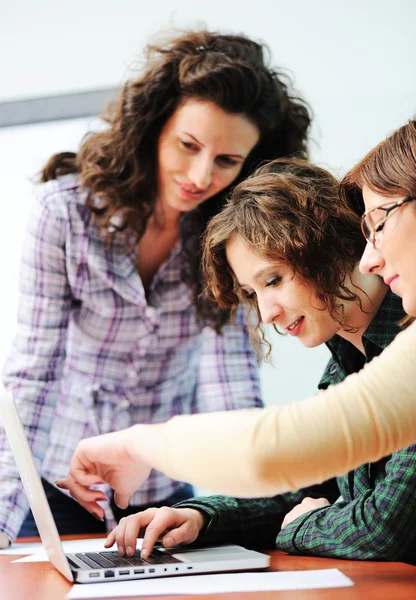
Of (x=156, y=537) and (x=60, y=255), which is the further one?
(x=60, y=255)

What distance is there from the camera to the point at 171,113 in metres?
1.75

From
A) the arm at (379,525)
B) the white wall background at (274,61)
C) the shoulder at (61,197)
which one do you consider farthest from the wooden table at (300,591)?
the white wall background at (274,61)

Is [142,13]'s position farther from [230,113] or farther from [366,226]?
[366,226]

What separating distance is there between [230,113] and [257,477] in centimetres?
113

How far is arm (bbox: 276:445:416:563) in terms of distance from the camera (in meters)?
1.01

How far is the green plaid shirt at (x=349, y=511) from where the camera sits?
1.02 metres

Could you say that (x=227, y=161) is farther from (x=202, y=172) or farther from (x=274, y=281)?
(x=274, y=281)

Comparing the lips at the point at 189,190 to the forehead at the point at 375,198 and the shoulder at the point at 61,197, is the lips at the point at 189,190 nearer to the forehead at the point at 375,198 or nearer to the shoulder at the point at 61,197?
the shoulder at the point at 61,197

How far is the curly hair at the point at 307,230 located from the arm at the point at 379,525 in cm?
32

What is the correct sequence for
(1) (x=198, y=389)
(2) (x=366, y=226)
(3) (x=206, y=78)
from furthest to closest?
(1) (x=198, y=389), (3) (x=206, y=78), (2) (x=366, y=226)

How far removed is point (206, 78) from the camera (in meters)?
1.65

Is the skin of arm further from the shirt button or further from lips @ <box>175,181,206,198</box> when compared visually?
lips @ <box>175,181,206,198</box>

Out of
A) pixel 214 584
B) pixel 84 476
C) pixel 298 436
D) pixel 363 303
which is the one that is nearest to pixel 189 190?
pixel 363 303

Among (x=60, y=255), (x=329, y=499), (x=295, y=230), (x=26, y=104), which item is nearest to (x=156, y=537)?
(x=329, y=499)
